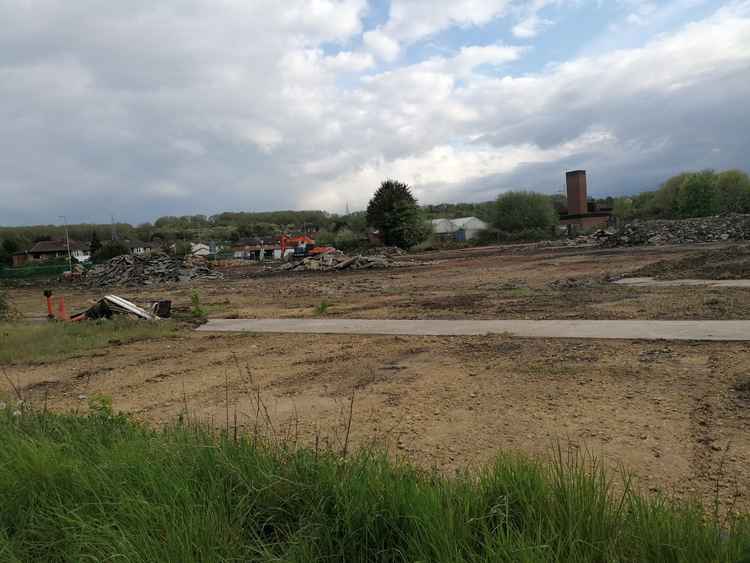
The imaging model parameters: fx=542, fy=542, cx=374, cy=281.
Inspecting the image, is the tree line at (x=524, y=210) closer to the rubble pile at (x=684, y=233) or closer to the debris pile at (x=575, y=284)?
the rubble pile at (x=684, y=233)

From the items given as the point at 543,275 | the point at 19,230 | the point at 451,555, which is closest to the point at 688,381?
the point at 451,555

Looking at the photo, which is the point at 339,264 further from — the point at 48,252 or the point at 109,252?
the point at 48,252

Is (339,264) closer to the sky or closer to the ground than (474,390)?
closer to the sky

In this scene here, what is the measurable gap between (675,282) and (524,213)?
75155mm

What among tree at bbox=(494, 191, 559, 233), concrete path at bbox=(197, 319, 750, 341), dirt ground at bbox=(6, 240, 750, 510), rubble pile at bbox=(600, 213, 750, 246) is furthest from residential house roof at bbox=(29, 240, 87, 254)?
dirt ground at bbox=(6, 240, 750, 510)

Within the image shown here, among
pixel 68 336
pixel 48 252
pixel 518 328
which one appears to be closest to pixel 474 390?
pixel 518 328

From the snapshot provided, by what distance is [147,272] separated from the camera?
139ft

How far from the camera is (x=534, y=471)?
3.19m

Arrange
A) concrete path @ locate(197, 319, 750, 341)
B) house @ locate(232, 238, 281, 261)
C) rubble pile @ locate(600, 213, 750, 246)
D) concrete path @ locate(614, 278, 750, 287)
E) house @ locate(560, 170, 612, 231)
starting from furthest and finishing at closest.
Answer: house @ locate(560, 170, 612, 231)
house @ locate(232, 238, 281, 261)
rubble pile @ locate(600, 213, 750, 246)
concrete path @ locate(614, 278, 750, 287)
concrete path @ locate(197, 319, 750, 341)

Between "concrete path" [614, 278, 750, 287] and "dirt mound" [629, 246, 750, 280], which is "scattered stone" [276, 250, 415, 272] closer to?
"dirt mound" [629, 246, 750, 280]

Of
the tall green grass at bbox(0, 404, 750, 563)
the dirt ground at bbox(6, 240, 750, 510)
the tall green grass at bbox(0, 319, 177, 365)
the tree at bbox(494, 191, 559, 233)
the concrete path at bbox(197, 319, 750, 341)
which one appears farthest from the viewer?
the tree at bbox(494, 191, 559, 233)

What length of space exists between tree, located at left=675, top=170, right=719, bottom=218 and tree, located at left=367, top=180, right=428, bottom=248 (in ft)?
159

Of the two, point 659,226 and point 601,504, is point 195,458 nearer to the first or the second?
point 601,504

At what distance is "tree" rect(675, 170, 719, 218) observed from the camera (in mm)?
86750
